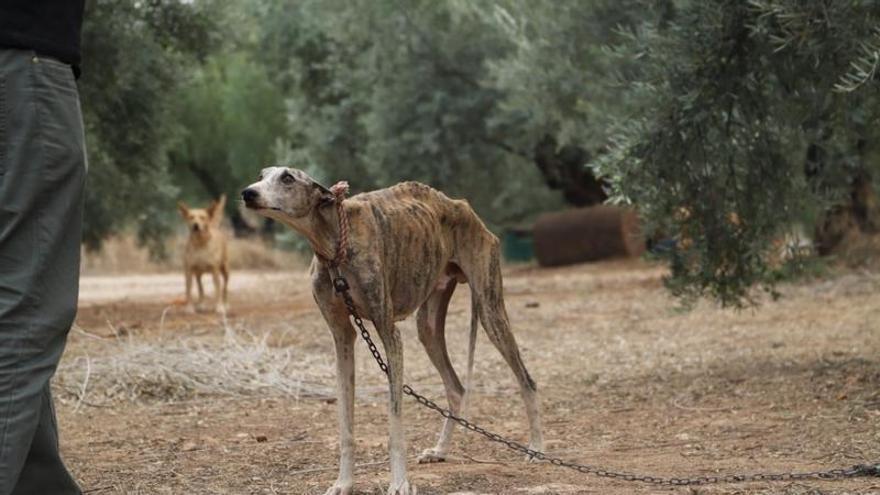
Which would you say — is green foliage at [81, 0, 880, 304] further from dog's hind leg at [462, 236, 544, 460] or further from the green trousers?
the green trousers

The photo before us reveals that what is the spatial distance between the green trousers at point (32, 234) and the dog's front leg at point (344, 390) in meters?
A: 1.52

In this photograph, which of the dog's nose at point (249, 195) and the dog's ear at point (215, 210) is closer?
the dog's nose at point (249, 195)

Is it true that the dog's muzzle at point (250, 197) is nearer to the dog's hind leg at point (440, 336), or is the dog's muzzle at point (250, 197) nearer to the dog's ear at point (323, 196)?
the dog's ear at point (323, 196)

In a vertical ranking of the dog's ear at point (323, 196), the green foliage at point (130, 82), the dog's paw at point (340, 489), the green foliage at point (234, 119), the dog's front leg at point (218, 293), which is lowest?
the dog's paw at point (340, 489)

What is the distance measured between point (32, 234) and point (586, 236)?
70.1ft

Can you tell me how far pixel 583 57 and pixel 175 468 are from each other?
10149 mm

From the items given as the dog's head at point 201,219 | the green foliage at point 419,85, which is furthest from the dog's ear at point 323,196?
the green foliage at point 419,85

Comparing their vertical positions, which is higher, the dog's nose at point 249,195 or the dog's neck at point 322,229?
the dog's nose at point 249,195

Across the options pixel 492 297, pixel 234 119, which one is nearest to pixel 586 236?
pixel 234 119

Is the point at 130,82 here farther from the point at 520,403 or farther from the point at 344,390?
the point at 344,390

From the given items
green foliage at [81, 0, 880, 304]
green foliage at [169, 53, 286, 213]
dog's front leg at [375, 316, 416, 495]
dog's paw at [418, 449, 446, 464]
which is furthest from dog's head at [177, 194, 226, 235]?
green foliage at [169, 53, 286, 213]

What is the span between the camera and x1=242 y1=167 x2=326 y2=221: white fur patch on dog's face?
5316mm

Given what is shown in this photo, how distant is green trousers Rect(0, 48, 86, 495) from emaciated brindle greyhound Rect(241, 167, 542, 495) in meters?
0.85

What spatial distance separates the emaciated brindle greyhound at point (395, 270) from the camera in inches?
220
